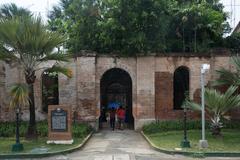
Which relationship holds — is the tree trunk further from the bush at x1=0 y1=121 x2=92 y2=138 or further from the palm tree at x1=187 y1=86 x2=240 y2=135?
the palm tree at x1=187 y1=86 x2=240 y2=135

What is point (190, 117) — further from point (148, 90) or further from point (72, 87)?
point (72, 87)

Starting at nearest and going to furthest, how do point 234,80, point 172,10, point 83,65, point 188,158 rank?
point 188,158
point 234,80
point 83,65
point 172,10

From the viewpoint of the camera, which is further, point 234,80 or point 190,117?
point 190,117

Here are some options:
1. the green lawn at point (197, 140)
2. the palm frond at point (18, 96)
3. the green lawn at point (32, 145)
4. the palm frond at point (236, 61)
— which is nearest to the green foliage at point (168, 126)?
the green lawn at point (197, 140)

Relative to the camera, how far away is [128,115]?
109 ft

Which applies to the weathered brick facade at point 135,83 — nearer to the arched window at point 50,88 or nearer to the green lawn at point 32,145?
the arched window at point 50,88

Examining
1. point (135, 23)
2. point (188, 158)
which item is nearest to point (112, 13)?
point (135, 23)

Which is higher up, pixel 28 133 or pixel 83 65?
pixel 83 65

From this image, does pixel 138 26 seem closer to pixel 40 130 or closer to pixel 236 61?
pixel 236 61

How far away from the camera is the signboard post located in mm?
22562

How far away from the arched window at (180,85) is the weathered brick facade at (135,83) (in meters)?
1.48

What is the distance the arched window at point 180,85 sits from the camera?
3046cm

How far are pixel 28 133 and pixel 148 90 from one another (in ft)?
26.9

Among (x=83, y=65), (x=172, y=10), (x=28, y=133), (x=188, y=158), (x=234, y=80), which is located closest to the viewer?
(x=188, y=158)
